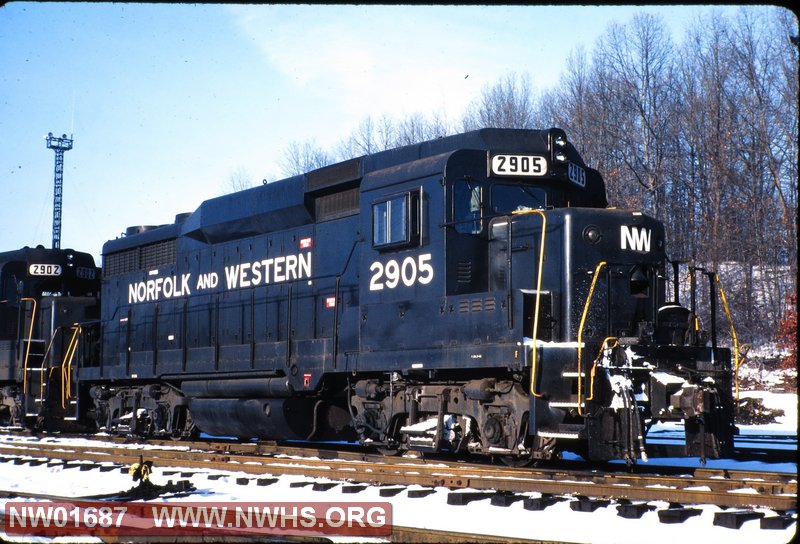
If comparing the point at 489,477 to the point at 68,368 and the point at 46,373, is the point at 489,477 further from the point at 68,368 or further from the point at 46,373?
the point at 46,373

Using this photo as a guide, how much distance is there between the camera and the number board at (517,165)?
10.4m

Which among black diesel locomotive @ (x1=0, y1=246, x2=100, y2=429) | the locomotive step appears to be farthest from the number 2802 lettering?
black diesel locomotive @ (x1=0, y1=246, x2=100, y2=429)

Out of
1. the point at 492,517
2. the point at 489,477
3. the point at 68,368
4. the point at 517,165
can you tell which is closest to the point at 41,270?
the point at 68,368

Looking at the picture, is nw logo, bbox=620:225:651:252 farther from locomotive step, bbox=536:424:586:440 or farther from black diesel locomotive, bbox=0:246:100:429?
black diesel locomotive, bbox=0:246:100:429

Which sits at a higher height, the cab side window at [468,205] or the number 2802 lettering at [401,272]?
the cab side window at [468,205]

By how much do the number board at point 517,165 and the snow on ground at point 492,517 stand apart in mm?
3939

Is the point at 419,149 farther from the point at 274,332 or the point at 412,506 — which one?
the point at 412,506

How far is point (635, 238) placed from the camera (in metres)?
9.98

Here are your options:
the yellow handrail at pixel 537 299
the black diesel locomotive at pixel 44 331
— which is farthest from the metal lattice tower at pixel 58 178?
the yellow handrail at pixel 537 299

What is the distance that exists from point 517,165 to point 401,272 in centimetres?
192

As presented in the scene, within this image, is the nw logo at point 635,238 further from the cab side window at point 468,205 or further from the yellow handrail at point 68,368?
the yellow handrail at point 68,368

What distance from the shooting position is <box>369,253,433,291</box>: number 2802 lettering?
412 inches

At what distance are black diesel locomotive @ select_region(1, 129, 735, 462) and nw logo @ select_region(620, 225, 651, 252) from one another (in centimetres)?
2

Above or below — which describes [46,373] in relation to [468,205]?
below
